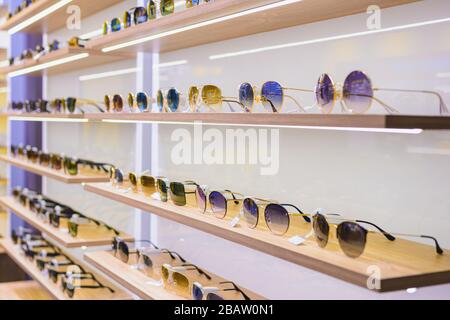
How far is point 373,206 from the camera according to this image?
1.78 m

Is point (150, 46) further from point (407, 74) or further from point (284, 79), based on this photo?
point (407, 74)

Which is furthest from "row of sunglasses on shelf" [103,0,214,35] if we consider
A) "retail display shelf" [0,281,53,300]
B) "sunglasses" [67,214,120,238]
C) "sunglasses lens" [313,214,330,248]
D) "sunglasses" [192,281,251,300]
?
"retail display shelf" [0,281,53,300]

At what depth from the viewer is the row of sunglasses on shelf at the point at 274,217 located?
1.50 m

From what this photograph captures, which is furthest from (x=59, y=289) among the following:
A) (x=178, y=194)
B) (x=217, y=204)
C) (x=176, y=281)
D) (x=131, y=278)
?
(x=217, y=204)

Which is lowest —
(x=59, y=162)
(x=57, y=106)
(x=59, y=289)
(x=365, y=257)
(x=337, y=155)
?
(x=59, y=289)

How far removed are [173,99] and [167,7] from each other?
36cm

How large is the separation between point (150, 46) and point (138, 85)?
0.35 m

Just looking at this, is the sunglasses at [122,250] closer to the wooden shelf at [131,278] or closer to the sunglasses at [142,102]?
the wooden shelf at [131,278]

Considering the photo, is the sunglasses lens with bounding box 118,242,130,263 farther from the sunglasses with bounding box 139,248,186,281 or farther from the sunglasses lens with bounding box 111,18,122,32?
the sunglasses lens with bounding box 111,18,122,32

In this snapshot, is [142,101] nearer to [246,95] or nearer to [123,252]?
[123,252]

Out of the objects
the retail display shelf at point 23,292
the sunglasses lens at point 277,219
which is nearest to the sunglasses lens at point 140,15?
the sunglasses lens at point 277,219

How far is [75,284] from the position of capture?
3.25m

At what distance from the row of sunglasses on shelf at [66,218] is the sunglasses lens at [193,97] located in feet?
4.57

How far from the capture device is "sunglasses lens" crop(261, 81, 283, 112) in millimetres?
1777
